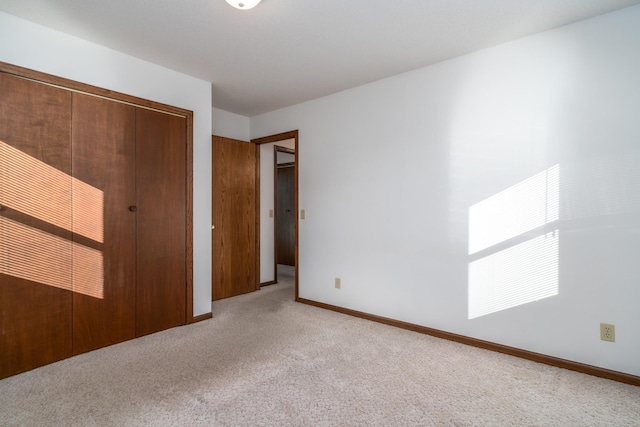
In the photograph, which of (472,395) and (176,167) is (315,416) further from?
(176,167)

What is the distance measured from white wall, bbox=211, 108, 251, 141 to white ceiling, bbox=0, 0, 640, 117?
113 cm

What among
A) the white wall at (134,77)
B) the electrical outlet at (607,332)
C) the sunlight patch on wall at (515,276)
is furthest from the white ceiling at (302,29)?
the electrical outlet at (607,332)

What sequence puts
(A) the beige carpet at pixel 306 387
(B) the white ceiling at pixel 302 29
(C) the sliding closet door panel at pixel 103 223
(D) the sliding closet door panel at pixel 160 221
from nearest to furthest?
(A) the beige carpet at pixel 306 387
(B) the white ceiling at pixel 302 29
(C) the sliding closet door panel at pixel 103 223
(D) the sliding closet door panel at pixel 160 221

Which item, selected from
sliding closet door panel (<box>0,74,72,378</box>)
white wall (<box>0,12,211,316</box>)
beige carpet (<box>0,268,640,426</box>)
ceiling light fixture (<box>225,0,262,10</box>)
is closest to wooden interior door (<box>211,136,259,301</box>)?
white wall (<box>0,12,211,316</box>)

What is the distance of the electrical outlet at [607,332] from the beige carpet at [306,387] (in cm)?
28

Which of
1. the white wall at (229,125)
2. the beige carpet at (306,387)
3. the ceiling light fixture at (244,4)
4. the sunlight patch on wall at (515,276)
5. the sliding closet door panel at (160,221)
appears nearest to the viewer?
the beige carpet at (306,387)

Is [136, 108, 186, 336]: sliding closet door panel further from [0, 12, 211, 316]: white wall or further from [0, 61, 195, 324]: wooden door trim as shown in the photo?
[0, 12, 211, 316]: white wall

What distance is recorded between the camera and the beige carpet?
177cm

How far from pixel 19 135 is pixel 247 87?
201 centimetres

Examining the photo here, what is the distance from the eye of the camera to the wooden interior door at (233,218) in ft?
13.6

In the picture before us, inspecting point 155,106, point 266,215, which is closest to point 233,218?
point 266,215

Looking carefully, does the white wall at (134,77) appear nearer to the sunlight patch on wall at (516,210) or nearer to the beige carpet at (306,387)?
the beige carpet at (306,387)

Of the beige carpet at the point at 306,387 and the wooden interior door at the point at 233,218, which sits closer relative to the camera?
the beige carpet at the point at 306,387

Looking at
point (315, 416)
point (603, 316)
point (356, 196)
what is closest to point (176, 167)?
point (356, 196)
